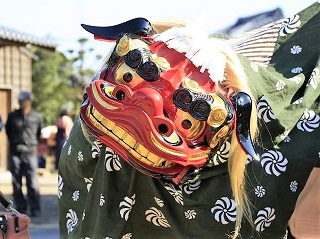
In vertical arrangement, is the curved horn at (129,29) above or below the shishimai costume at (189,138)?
above

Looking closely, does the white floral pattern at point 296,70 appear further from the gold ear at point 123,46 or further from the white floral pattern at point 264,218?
the gold ear at point 123,46

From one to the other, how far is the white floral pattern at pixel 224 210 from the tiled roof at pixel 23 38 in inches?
257

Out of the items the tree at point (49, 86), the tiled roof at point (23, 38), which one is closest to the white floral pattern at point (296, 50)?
the tiled roof at point (23, 38)

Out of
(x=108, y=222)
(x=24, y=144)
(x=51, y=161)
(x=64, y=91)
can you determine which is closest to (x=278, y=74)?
(x=108, y=222)

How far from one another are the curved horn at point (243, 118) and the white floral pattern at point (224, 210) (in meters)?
0.17

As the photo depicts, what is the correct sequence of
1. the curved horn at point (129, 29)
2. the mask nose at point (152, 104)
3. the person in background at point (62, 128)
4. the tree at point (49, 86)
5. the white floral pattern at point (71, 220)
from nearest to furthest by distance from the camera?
1. the mask nose at point (152, 104)
2. the curved horn at point (129, 29)
3. the white floral pattern at point (71, 220)
4. the person in background at point (62, 128)
5. the tree at point (49, 86)

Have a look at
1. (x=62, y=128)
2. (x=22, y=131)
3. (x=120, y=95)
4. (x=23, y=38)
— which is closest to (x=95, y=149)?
(x=120, y=95)

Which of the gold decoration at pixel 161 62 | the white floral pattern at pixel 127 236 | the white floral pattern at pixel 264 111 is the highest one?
the gold decoration at pixel 161 62

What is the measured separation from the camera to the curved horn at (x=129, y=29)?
1429 mm

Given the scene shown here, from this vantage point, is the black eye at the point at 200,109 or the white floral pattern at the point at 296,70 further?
the white floral pattern at the point at 296,70

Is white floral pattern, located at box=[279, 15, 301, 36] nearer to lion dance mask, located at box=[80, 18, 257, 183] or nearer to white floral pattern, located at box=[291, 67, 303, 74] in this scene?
white floral pattern, located at box=[291, 67, 303, 74]

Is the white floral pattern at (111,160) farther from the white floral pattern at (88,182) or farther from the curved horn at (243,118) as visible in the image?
the curved horn at (243,118)

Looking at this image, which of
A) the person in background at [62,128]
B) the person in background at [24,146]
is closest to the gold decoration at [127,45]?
the person in background at [24,146]

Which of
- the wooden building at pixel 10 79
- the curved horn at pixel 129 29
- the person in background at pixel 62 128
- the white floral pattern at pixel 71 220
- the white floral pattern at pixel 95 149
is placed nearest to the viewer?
the curved horn at pixel 129 29
